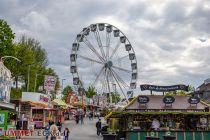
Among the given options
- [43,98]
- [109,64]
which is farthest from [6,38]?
[109,64]

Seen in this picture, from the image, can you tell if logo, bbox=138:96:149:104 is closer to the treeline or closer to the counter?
the counter

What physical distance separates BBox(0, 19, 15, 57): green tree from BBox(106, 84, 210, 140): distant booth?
26.0 metres

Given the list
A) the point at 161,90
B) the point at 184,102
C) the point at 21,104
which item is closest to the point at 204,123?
the point at 184,102

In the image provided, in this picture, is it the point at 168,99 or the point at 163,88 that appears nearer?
the point at 168,99

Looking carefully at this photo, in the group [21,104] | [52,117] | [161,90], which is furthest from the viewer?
[52,117]

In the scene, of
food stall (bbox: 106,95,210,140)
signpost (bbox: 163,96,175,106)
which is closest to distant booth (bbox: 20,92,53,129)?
food stall (bbox: 106,95,210,140)

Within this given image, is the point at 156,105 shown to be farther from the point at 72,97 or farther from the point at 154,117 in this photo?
the point at 72,97

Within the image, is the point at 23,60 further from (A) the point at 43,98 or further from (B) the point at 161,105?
(B) the point at 161,105

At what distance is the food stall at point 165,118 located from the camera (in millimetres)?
27578

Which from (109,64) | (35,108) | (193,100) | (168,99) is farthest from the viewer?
(109,64)

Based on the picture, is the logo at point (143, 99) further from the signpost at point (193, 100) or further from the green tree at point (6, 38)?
the green tree at point (6, 38)

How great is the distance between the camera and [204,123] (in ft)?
96.8

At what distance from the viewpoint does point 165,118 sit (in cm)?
2883

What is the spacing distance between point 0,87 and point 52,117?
22.7 metres
